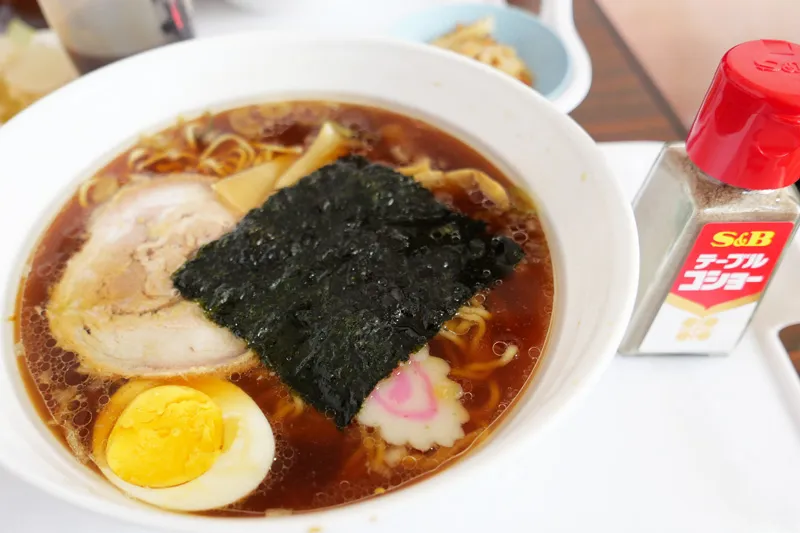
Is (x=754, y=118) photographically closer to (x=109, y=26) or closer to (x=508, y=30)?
(x=508, y=30)

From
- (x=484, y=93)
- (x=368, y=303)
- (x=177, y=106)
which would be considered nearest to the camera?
(x=368, y=303)

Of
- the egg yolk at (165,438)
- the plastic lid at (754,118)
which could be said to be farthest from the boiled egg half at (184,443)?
the plastic lid at (754,118)

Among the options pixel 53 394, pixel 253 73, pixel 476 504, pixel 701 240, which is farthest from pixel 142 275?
pixel 701 240

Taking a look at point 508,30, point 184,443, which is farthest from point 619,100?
point 184,443

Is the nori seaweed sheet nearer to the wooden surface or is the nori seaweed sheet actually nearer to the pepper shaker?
the pepper shaker

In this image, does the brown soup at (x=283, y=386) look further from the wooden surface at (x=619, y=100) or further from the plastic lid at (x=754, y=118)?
the wooden surface at (x=619, y=100)

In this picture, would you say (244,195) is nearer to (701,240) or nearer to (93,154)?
(93,154)
